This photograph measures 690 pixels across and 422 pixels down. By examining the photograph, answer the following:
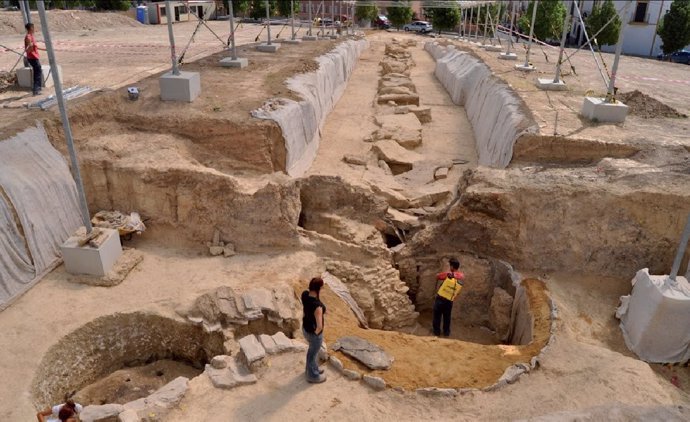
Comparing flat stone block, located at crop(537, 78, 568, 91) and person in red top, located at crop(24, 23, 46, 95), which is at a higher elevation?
person in red top, located at crop(24, 23, 46, 95)

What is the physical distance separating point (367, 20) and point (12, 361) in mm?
49963

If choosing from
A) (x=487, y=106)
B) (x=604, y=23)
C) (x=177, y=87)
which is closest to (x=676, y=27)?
(x=604, y=23)

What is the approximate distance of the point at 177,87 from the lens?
1134 cm

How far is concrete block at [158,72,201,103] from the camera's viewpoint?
444 inches

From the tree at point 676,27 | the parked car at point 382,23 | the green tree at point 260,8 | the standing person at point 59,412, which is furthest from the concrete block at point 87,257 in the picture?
the parked car at point 382,23

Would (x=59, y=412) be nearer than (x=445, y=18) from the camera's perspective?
Yes

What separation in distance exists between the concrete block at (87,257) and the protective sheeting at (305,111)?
436cm

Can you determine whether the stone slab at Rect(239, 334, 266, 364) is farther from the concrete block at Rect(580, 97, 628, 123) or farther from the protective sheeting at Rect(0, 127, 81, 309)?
the concrete block at Rect(580, 97, 628, 123)

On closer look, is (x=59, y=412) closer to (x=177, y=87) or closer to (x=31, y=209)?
(x=31, y=209)

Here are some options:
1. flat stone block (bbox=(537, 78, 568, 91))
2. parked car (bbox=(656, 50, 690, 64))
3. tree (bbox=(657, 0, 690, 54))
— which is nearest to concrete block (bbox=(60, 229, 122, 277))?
flat stone block (bbox=(537, 78, 568, 91))

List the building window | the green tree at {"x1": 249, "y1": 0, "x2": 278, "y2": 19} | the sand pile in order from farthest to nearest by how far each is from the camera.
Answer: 1. the green tree at {"x1": 249, "y1": 0, "x2": 278, "y2": 19}
2. the building window
3. the sand pile

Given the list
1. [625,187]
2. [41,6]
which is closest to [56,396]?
[41,6]

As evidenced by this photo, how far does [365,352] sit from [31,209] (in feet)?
17.9

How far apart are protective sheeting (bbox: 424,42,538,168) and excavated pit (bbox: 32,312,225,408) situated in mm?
7299
